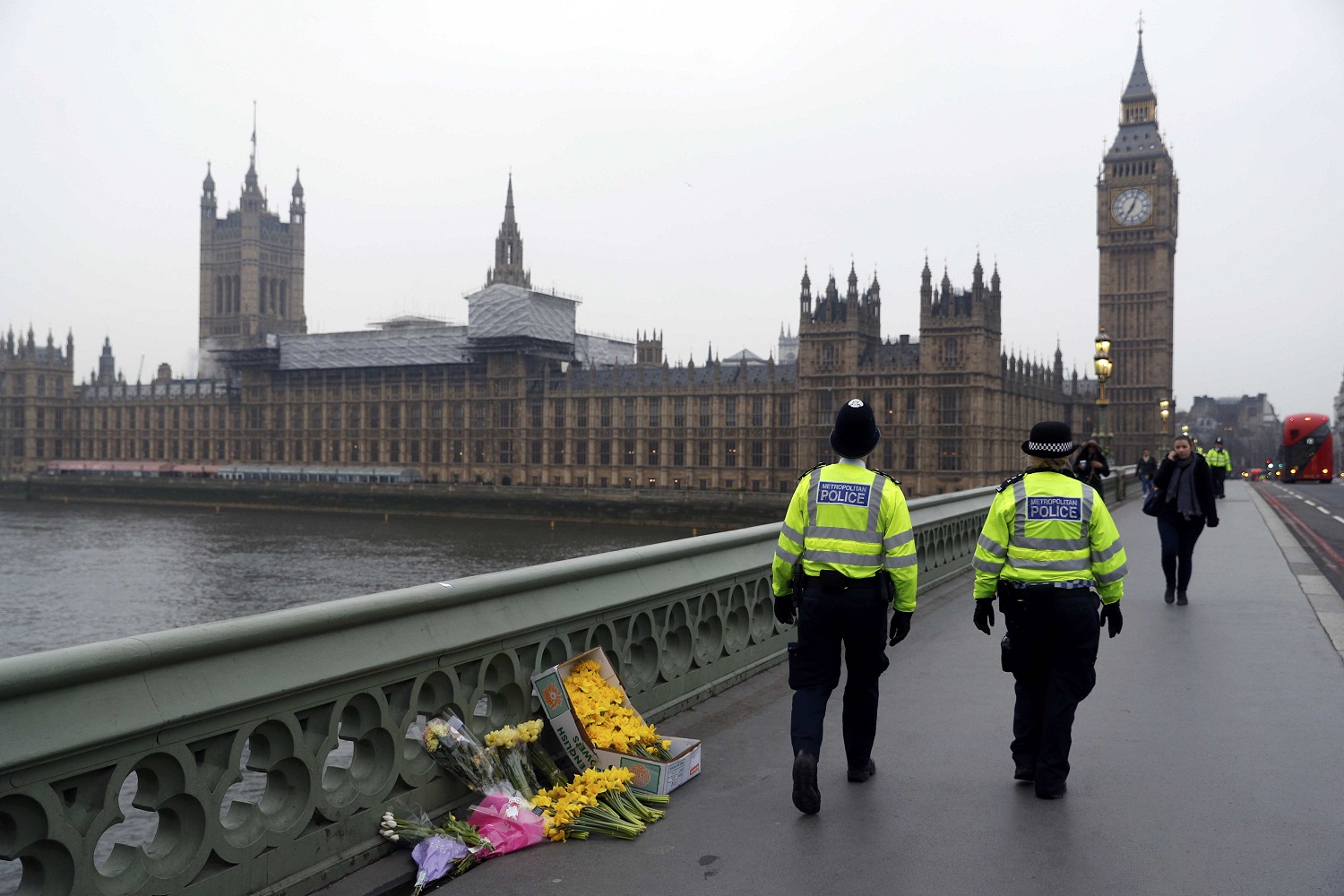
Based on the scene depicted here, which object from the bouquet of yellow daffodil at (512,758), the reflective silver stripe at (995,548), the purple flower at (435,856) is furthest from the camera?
the reflective silver stripe at (995,548)

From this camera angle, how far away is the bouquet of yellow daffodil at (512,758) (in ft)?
16.4

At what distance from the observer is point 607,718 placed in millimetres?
5445

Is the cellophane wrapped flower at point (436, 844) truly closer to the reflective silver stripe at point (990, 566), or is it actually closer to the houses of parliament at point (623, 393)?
the reflective silver stripe at point (990, 566)

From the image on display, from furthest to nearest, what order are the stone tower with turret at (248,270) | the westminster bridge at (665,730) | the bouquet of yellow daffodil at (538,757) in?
the stone tower with turret at (248,270) < the bouquet of yellow daffodil at (538,757) < the westminster bridge at (665,730)

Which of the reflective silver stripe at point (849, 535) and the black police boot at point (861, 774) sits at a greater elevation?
the reflective silver stripe at point (849, 535)

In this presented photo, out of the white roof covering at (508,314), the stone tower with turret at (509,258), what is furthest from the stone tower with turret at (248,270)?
the white roof covering at (508,314)

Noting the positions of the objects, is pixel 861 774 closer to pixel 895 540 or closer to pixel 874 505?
pixel 895 540

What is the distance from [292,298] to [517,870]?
161 metres

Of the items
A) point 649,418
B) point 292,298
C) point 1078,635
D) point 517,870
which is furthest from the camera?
point 292,298

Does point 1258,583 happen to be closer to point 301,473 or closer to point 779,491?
point 779,491

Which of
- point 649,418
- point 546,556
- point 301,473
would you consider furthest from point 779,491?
point 301,473

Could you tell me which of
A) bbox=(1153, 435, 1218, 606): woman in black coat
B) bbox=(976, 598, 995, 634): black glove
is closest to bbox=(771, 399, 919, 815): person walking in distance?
bbox=(976, 598, 995, 634): black glove

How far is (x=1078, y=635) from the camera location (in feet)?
18.0

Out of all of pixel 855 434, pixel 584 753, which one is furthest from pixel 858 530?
pixel 584 753
